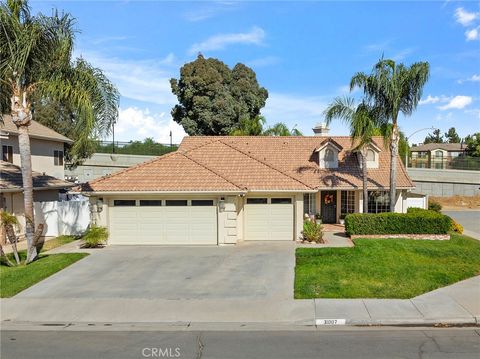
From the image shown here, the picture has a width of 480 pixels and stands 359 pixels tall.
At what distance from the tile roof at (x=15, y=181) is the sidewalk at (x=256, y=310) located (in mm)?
10063

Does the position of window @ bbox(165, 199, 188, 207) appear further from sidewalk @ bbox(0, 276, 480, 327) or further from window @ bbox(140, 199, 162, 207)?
sidewalk @ bbox(0, 276, 480, 327)

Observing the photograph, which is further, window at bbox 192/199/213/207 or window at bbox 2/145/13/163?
window at bbox 2/145/13/163

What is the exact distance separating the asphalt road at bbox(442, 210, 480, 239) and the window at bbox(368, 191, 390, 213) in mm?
4449

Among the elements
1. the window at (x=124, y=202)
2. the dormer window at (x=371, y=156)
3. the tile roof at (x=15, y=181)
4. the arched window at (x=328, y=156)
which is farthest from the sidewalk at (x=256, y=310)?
the dormer window at (x=371, y=156)

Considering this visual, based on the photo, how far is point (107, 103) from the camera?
17.8 m

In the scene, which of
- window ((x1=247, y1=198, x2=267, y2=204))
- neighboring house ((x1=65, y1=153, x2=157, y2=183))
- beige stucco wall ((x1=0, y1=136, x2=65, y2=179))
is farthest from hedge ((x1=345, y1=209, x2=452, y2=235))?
neighboring house ((x1=65, y1=153, x2=157, y2=183))

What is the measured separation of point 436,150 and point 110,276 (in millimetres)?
84798

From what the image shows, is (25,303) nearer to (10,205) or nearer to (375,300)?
(375,300)

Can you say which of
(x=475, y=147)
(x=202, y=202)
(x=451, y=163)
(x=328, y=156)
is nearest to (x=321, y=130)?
(x=328, y=156)

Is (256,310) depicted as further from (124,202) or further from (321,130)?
(321,130)

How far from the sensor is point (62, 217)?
74.4ft

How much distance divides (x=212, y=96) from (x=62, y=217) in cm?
2704

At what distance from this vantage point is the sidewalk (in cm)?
1056
